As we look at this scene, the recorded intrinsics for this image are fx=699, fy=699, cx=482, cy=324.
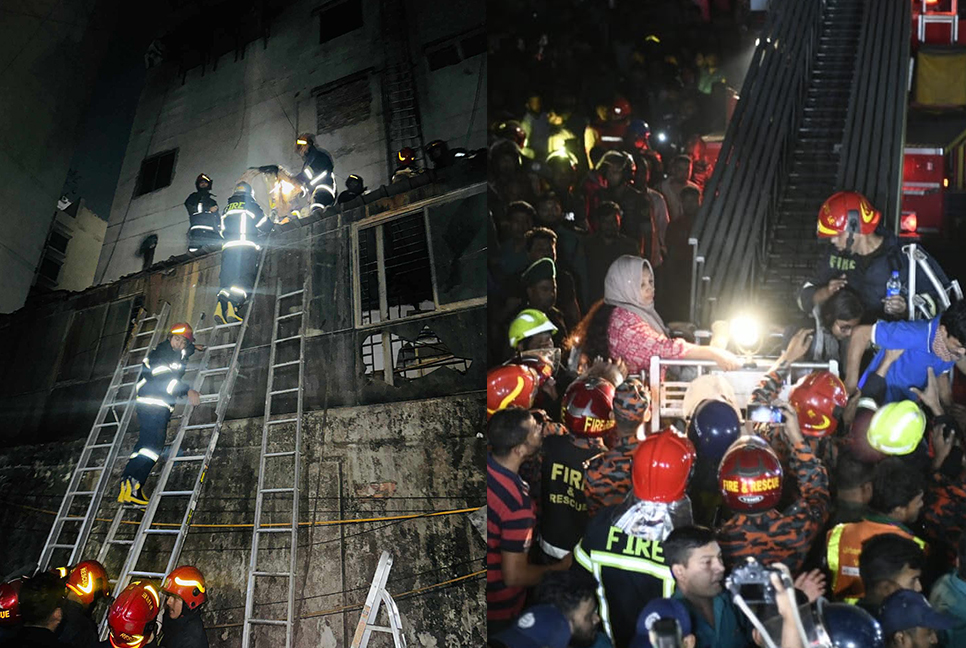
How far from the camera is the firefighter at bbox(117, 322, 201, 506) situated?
2.87 m

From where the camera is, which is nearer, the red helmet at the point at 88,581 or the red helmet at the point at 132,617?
the red helmet at the point at 132,617

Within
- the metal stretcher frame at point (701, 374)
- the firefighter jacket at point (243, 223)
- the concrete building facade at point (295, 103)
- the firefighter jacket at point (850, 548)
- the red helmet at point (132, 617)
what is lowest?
the red helmet at point (132, 617)

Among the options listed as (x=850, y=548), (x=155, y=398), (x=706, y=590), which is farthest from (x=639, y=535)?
(x=155, y=398)

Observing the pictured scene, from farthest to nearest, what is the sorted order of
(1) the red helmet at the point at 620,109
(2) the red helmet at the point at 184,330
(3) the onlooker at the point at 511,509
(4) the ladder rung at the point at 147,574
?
1. (1) the red helmet at the point at 620,109
2. (2) the red helmet at the point at 184,330
3. (4) the ladder rung at the point at 147,574
4. (3) the onlooker at the point at 511,509

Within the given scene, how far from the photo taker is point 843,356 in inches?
114

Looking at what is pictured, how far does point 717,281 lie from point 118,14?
3329 millimetres

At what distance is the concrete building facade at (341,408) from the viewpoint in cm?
255

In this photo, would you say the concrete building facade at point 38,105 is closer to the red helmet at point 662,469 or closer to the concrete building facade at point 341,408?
the concrete building facade at point 341,408

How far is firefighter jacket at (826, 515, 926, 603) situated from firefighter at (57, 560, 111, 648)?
2.62m

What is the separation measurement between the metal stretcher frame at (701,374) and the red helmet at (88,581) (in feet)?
7.39

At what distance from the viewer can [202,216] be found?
3.26 metres

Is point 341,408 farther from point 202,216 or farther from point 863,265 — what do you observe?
point 863,265

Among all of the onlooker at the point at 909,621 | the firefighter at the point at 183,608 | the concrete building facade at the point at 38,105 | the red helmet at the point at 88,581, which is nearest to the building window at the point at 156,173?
the concrete building facade at the point at 38,105

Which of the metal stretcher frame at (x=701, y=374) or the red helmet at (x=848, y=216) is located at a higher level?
the red helmet at (x=848, y=216)
